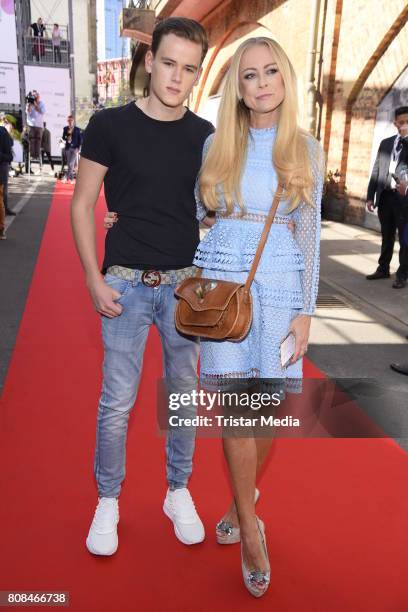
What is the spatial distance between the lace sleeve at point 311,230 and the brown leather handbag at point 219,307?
0.42 feet

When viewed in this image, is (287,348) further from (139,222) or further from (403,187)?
(403,187)

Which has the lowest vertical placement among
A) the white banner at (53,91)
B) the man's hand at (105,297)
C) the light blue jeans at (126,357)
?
the light blue jeans at (126,357)

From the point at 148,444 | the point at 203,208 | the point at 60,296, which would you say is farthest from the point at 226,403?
the point at 60,296

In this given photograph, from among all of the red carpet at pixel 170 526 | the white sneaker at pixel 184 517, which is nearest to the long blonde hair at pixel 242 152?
the white sneaker at pixel 184 517

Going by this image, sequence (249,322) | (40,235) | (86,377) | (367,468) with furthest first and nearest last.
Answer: (40,235), (86,377), (367,468), (249,322)

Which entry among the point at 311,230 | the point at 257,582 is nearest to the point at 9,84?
the point at 311,230

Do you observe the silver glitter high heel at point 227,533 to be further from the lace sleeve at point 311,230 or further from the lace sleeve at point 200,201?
the lace sleeve at point 200,201

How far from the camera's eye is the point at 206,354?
2.00 m

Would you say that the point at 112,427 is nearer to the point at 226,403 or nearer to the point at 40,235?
the point at 226,403

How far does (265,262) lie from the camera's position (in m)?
1.93

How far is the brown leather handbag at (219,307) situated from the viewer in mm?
1840

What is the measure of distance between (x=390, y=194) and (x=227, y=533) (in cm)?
547

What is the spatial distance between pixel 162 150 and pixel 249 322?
0.68 metres

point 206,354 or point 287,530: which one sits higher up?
point 206,354
